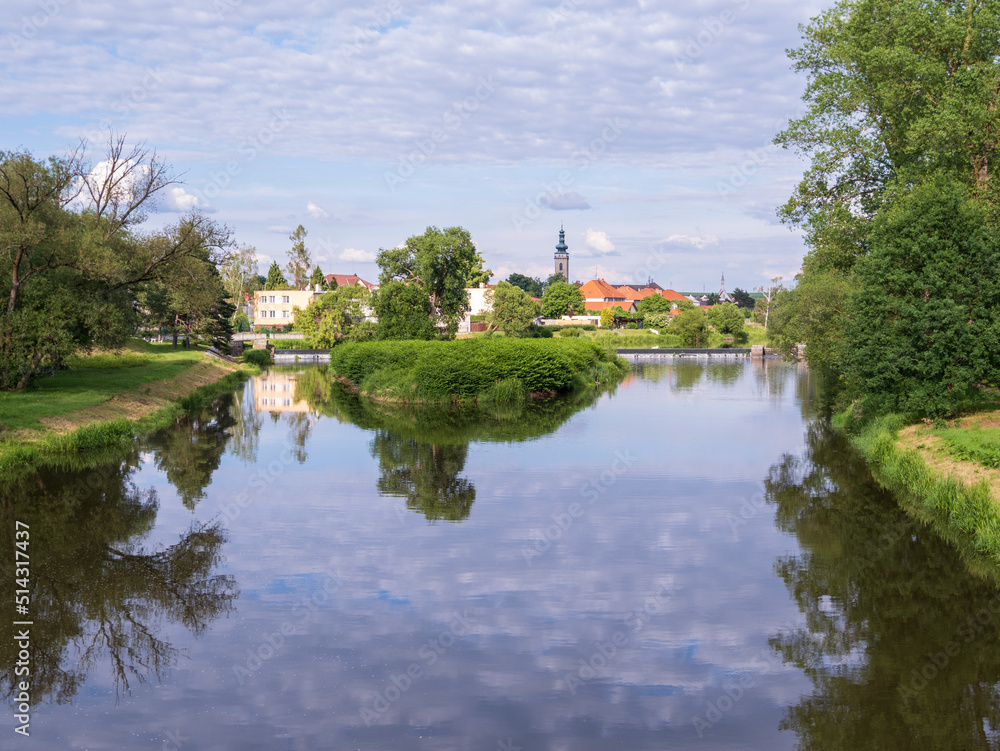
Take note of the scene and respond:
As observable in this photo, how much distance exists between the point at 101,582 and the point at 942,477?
1928cm

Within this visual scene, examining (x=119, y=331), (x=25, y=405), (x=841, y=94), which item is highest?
(x=841, y=94)

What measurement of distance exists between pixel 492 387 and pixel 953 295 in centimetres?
2669

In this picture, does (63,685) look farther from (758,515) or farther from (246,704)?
(758,515)

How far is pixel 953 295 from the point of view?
25.7m

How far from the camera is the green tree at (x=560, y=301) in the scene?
497ft

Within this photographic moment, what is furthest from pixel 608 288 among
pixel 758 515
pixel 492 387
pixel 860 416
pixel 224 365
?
pixel 758 515

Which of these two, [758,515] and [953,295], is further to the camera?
[953,295]

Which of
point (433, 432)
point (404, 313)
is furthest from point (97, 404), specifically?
point (404, 313)

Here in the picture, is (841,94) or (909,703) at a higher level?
(841,94)

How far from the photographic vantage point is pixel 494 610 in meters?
13.2

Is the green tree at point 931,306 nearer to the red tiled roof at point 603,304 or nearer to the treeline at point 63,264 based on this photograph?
the treeline at point 63,264

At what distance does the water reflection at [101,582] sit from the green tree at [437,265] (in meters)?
40.3

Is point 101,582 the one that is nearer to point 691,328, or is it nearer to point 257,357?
point 257,357

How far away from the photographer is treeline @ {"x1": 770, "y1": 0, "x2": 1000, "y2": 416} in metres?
25.2
